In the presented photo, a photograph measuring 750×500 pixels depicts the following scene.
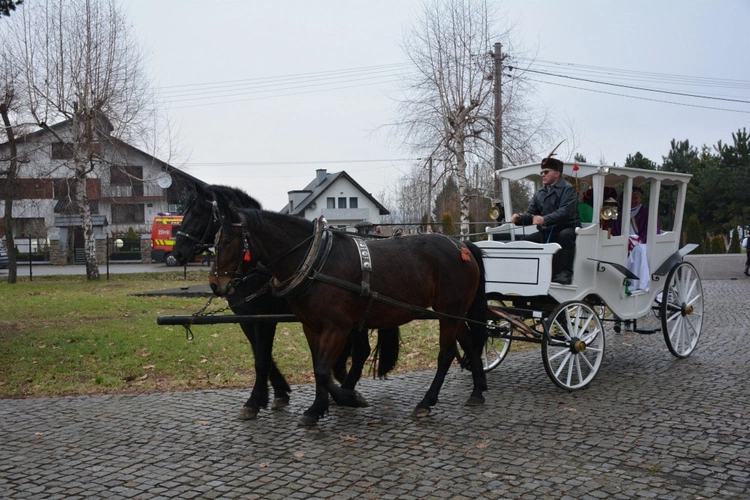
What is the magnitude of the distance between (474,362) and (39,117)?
21.6 meters

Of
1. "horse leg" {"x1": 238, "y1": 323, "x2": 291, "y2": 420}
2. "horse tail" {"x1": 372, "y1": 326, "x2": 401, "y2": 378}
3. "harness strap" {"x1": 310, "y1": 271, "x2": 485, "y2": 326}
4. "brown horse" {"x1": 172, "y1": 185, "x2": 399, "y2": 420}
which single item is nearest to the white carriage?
"harness strap" {"x1": 310, "y1": 271, "x2": 485, "y2": 326}

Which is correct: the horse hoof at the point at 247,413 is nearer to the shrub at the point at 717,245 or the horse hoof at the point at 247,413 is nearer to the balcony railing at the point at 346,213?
the shrub at the point at 717,245

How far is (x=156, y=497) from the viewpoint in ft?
15.0

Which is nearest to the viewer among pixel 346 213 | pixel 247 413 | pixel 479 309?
pixel 247 413

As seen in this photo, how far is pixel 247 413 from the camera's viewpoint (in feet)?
21.3

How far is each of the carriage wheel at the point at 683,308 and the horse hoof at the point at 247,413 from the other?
539cm

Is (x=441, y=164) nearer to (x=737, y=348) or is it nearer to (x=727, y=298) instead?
(x=727, y=298)

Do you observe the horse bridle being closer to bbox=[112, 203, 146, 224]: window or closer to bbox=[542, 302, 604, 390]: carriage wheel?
bbox=[542, 302, 604, 390]: carriage wheel

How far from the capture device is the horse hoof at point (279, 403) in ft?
22.6

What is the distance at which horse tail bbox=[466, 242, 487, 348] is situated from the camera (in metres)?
7.25

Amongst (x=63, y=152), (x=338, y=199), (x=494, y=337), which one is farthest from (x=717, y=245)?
(x=494, y=337)

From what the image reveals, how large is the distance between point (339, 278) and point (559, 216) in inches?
113

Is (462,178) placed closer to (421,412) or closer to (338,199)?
(421,412)

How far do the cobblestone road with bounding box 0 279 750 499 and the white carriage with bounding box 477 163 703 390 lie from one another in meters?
0.56
